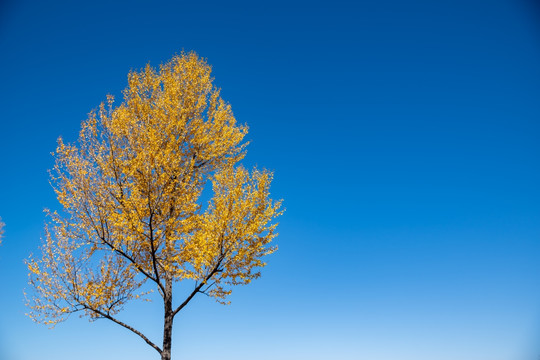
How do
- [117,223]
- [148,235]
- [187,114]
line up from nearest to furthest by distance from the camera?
1. [117,223]
2. [148,235]
3. [187,114]

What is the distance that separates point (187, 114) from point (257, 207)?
4.67m

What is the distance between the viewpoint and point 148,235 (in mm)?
8719

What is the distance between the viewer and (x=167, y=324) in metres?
9.02

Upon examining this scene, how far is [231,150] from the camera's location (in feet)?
38.4

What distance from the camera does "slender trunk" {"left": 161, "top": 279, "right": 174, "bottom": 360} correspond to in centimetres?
873

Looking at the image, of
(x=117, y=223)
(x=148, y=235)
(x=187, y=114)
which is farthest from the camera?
(x=187, y=114)

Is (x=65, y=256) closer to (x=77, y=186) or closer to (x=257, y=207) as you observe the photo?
(x=77, y=186)

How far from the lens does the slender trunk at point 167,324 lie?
28.7ft

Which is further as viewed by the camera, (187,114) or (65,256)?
(187,114)

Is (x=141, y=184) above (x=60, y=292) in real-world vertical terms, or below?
above

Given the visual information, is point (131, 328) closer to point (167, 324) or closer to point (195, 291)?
point (167, 324)

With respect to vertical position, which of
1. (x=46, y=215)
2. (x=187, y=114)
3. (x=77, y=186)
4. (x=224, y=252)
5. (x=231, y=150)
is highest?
(x=187, y=114)

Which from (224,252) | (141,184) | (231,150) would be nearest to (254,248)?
(224,252)

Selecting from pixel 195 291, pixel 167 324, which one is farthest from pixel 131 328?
pixel 195 291
